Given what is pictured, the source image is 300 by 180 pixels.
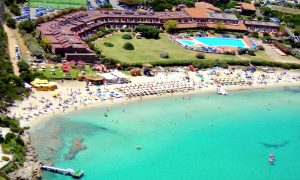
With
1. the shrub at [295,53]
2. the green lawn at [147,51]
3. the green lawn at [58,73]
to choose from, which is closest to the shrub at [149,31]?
the green lawn at [147,51]

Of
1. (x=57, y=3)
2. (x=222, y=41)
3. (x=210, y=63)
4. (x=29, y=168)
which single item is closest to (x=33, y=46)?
(x=210, y=63)

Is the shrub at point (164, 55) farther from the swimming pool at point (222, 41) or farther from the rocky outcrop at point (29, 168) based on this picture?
the rocky outcrop at point (29, 168)

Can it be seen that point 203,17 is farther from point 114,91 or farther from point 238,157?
point 238,157

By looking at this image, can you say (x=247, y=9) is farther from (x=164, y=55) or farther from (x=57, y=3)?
(x=57, y=3)

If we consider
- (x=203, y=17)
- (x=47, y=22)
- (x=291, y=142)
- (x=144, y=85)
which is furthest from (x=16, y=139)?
(x=203, y=17)

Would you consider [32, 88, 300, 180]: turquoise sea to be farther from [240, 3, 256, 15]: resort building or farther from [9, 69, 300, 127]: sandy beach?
[240, 3, 256, 15]: resort building

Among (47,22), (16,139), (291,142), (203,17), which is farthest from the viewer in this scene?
(203,17)

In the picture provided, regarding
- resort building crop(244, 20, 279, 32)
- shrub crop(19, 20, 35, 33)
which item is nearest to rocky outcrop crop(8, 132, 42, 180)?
shrub crop(19, 20, 35, 33)
